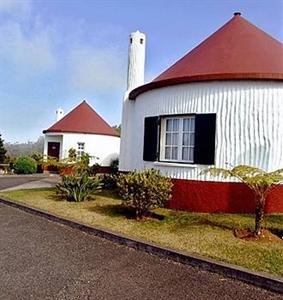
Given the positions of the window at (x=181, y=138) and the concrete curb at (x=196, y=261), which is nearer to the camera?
the concrete curb at (x=196, y=261)

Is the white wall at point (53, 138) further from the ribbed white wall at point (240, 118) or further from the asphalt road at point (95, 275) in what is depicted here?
the asphalt road at point (95, 275)

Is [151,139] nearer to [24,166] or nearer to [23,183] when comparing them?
[23,183]

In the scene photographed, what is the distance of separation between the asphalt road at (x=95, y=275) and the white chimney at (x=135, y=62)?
939cm

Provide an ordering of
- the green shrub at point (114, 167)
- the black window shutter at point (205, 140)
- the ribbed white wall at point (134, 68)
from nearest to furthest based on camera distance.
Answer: the black window shutter at point (205, 140)
the ribbed white wall at point (134, 68)
the green shrub at point (114, 167)

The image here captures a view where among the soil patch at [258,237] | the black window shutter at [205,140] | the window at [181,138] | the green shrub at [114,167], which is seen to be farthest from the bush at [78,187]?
the green shrub at [114,167]

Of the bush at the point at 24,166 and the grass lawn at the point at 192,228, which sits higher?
the bush at the point at 24,166

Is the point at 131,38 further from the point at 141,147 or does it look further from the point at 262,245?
the point at 262,245

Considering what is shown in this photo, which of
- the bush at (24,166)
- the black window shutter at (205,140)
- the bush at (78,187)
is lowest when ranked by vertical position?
the bush at (78,187)

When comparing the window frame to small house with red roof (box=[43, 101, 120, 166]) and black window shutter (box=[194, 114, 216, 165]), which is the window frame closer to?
black window shutter (box=[194, 114, 216, 165])

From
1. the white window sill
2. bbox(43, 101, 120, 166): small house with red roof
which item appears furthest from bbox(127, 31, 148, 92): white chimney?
bbox(43, 101, 120, 166): small house with red roof

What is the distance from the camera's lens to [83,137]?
1187 inches

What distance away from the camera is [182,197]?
37.0 feet

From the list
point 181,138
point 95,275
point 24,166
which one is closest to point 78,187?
point 181,138

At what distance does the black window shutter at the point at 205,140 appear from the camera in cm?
1075
